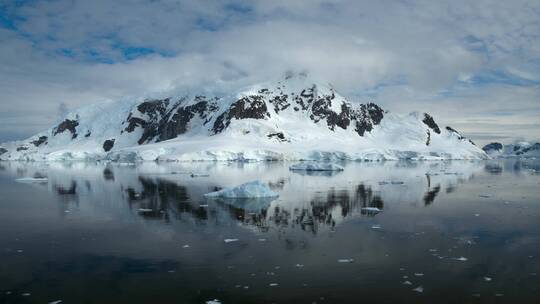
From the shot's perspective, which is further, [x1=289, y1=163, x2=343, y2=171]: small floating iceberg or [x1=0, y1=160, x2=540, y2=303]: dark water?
[x1=289, y1=163, x2=343, y2=171]: small floating iceberg

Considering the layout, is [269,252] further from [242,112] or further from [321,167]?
[242,112]

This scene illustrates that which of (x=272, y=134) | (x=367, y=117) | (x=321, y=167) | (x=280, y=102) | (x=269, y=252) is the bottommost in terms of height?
(x=269, y=252)

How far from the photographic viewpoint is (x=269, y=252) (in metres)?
14.3

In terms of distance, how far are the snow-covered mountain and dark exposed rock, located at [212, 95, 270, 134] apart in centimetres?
38

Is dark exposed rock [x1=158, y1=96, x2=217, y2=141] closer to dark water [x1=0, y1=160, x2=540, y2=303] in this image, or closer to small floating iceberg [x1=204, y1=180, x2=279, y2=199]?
small floating iceberg [x1=204, y1=180, x2=279, y2=199]

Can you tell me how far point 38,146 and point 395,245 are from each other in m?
213

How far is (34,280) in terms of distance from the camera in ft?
37.7

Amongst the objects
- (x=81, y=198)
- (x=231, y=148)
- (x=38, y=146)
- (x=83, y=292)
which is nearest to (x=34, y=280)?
(x=83, y=292)

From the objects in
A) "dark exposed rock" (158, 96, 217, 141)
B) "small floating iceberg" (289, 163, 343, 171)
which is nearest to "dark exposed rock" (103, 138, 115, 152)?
"dark exposed rock" (158, 96, 217, 141)

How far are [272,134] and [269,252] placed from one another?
136779 millimetres

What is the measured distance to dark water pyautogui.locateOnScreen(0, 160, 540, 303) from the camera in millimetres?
10625

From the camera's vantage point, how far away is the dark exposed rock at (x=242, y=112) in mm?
160625

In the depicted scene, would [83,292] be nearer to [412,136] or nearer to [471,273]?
[471,273]

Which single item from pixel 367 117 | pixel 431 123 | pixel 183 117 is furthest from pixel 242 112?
pixel 431 123
